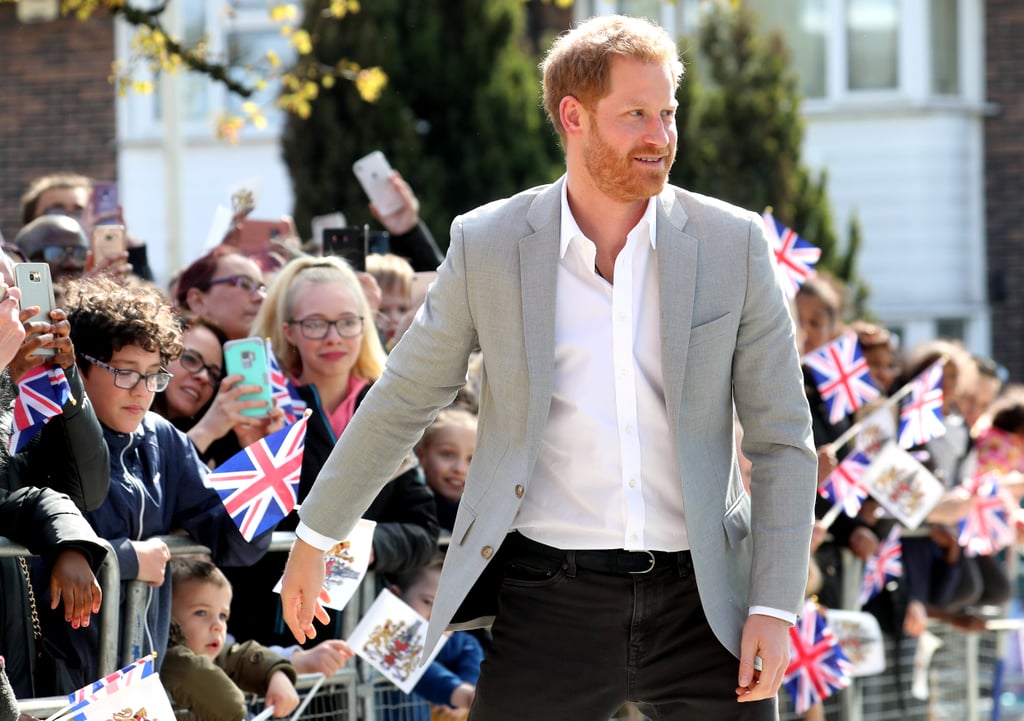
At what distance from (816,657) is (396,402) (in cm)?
292

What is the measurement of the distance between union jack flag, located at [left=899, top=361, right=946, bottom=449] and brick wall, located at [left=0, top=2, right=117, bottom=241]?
11.0m

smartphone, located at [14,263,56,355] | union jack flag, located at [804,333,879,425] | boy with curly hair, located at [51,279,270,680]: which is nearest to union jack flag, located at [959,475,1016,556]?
union jack flag, located at [804,333,879,425]

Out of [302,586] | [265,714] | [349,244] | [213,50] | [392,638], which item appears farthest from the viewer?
[213,50]

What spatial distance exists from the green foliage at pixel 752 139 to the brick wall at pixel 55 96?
19.0 feet

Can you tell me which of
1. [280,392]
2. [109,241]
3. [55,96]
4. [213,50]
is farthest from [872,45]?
[280,392]

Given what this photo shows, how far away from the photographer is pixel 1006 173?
15734 millimetres

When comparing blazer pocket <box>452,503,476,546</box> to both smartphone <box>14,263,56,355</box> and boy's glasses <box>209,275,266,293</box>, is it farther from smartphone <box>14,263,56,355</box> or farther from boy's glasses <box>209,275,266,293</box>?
boy's glasses <box>209,275,266,293</box>

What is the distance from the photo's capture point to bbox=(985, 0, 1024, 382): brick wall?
1569 centimetres

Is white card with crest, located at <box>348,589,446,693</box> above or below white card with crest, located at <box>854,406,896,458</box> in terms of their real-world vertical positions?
below

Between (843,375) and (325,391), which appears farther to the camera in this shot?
(843,375)

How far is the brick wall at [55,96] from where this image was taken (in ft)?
52.0

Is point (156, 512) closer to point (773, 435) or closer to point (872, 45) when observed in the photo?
point (773, 435)

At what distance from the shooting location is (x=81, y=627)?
4316 mm

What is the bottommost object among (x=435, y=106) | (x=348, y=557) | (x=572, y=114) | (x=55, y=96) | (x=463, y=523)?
(x=348, y=557)
